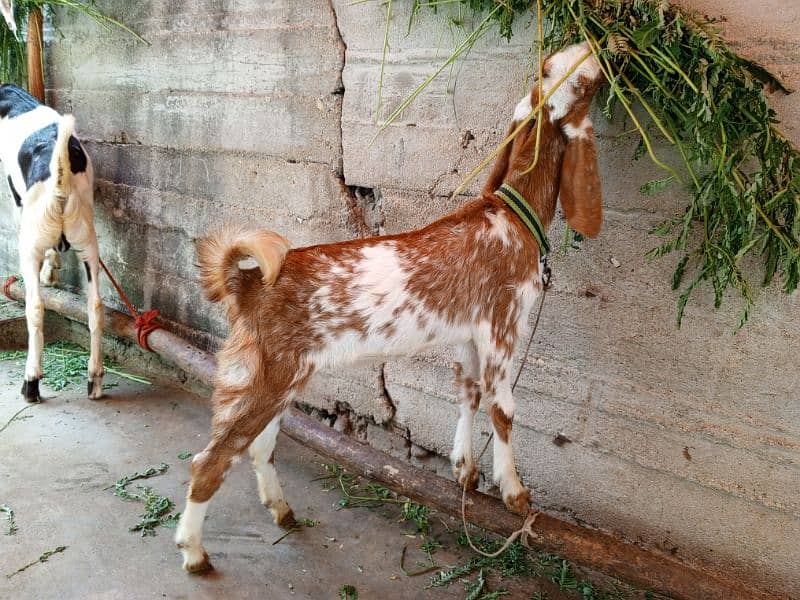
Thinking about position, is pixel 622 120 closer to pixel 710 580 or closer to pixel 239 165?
pixel 710 580

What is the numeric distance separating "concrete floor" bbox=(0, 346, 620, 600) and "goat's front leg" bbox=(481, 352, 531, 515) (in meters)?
0.37

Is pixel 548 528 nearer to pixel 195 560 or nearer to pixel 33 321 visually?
pixel 195 560

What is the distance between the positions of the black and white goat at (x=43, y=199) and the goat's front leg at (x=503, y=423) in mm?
2567

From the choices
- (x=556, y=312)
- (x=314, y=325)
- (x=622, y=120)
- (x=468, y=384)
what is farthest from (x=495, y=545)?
(x=622, y=120)

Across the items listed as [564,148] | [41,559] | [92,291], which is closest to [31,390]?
[92,291]

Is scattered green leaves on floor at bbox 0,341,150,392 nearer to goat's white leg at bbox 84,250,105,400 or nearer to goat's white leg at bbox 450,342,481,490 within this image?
goat's white leg at bbox 84,250,105,400

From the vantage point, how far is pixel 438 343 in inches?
93.9

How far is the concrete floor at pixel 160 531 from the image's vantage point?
98.7 inches

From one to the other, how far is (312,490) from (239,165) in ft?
5.80

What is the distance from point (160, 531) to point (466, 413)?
132 centimetres

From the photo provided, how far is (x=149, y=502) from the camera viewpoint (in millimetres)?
2977

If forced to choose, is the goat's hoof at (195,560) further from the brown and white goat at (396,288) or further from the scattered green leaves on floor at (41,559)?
the scattered green leaves on floor at (41,559)

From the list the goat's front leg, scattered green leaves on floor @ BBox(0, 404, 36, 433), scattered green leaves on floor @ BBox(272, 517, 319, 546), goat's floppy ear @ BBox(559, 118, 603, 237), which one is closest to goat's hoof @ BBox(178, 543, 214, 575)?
scattered green leaves on floor @ BBox(272, 517, 319, 546)

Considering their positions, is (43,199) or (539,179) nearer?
(539,179)
